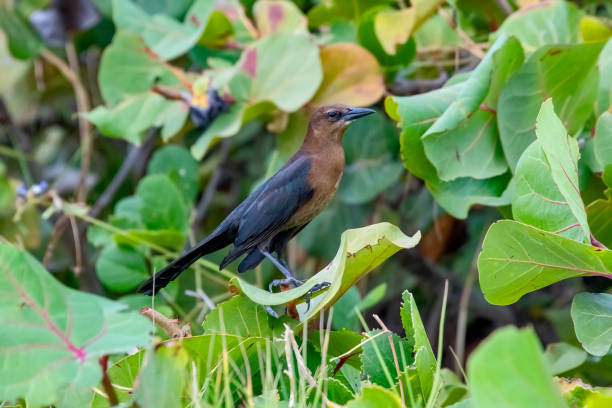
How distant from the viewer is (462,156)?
243 cm

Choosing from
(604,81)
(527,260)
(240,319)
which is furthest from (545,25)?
(240,319)

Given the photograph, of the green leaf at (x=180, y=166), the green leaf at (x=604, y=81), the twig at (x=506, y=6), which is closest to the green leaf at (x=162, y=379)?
the green leaf at (x=604, y=81)

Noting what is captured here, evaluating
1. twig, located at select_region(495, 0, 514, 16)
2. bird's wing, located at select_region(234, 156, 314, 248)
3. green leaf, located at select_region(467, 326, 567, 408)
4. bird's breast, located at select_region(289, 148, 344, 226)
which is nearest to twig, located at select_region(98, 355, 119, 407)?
green leaf, located at select_region(467, 326, 567, 408)

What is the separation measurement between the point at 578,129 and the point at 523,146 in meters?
0.17

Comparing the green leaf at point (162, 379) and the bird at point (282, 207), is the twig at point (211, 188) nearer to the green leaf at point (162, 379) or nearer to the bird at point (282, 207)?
the bird at point (282, 207)

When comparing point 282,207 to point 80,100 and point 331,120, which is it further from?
point 80,100

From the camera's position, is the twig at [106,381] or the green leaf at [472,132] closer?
the twig at [106,381]

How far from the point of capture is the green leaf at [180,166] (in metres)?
3.72

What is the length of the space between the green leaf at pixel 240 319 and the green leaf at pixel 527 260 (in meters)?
0.58

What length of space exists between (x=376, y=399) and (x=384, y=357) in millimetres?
465

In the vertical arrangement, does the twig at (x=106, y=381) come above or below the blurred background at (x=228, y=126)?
above

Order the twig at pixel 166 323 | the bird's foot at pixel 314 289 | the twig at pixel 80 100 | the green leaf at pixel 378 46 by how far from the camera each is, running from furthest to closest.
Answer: the twig at pixel 80 100, the green leaf at pixel 378 46, the bird's foot at pixel 314 289, the twig at pixel 166 323

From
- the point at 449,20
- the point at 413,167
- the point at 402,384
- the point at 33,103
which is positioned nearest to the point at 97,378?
the point at 402,384

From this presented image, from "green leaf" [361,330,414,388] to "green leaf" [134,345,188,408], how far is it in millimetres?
588
